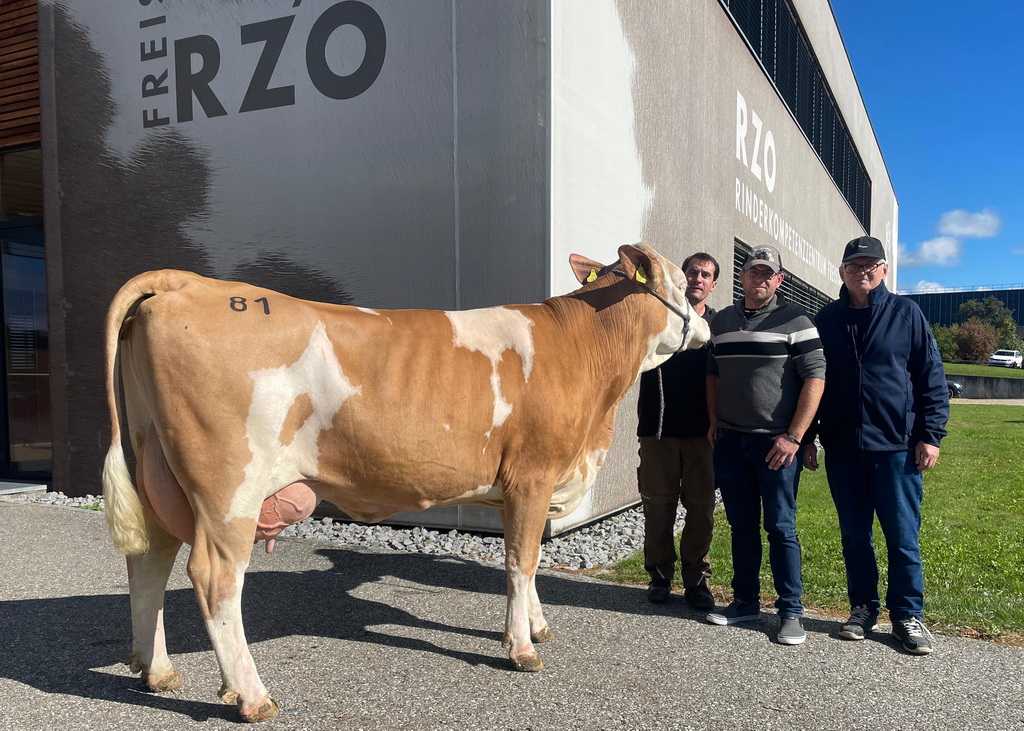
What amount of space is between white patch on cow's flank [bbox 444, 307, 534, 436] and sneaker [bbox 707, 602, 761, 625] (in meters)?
1.76

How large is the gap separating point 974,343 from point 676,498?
196 feet

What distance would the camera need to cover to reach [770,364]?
3830 millimetres

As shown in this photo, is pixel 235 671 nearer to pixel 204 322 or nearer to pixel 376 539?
pixel 204 322

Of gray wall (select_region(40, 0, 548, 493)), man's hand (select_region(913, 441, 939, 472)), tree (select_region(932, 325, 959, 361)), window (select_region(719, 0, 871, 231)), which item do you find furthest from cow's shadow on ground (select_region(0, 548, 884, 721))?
tree (select_region(932, 325, 959, 361))

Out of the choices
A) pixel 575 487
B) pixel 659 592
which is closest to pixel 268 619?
pixel 575 487

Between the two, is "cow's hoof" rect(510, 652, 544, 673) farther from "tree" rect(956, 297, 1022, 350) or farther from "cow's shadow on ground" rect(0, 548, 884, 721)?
"tree" rect(956, 297, 1022, 350)

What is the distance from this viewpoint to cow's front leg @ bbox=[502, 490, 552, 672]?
3.33 m

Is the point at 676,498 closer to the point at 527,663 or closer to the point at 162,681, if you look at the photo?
the point at 527,663

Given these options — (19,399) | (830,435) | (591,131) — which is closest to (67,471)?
(19,399)

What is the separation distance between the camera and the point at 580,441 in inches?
142

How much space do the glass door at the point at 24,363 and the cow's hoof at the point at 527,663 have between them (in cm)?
758

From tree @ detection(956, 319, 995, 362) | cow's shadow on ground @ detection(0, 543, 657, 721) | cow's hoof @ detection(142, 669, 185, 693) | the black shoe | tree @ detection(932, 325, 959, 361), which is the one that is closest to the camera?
cow's hoof @ detection(142, 669, 185, 693)

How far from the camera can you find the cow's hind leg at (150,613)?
10.2ft

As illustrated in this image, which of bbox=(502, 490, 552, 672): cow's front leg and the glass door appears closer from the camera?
bbox=(502, 490, 552, 672): cow's front leg
